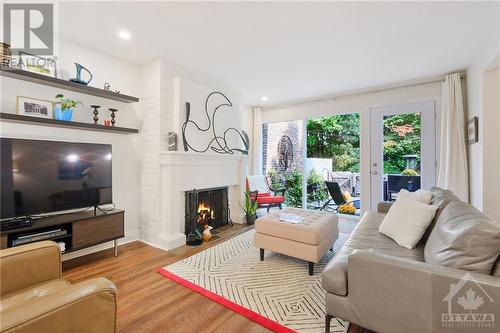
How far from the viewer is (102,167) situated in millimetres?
2738

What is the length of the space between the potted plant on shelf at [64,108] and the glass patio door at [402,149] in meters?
4.53

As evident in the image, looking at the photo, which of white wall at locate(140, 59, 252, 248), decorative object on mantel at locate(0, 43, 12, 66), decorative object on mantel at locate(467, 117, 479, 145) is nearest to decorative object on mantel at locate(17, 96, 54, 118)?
decorative object on mantel at locate(0, 43, 12, 66)

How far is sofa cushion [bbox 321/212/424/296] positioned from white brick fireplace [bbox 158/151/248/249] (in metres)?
2.14

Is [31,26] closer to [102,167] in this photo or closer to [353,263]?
[102,167]

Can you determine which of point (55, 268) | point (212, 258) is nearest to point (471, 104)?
point (212, 258)

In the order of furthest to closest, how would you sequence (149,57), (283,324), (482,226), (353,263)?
(149,57) → (283,324) → (353,263) → (482,226)

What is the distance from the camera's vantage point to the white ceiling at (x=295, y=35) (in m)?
2.09

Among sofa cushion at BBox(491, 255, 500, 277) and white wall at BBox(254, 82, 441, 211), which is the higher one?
white wall at BBox(254, 82, 441, 211)

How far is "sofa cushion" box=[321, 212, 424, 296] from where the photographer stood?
141 centimetres

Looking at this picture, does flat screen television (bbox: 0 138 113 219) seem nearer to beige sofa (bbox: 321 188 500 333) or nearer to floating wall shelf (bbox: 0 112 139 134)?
floating wall shelf (bbox: 0 112 139 134)

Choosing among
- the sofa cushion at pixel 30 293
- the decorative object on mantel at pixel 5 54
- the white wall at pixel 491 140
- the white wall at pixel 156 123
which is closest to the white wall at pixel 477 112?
the white wall at pixel 491 140

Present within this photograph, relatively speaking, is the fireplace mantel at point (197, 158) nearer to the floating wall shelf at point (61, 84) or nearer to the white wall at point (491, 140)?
the floating wall shelf at point (61, 84)

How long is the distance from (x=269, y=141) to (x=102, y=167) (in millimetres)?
3782

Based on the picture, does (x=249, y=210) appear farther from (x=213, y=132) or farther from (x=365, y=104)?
(x=365, y=104)
